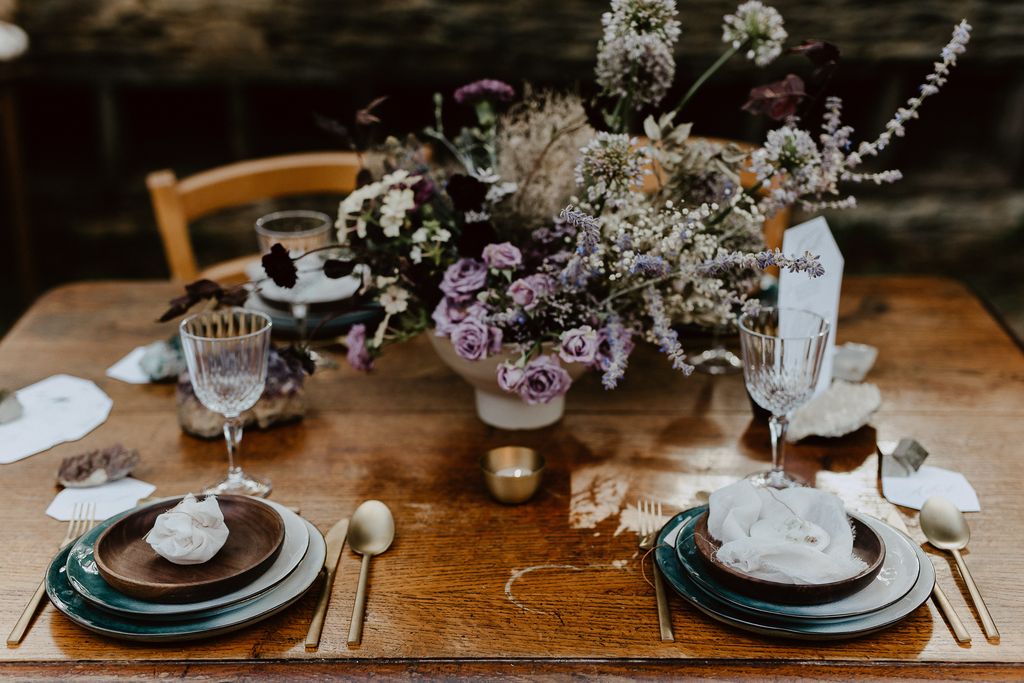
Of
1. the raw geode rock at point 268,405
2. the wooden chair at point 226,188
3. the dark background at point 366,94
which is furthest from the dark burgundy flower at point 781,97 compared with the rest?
the dark background at point 366,94

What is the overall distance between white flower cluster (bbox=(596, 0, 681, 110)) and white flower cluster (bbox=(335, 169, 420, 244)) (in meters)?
0.29

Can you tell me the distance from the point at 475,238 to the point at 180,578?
50 cm

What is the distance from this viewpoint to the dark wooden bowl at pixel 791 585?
89cm

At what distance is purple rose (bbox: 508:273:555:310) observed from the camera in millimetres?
1134

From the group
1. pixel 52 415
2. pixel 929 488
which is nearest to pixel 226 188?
pixel 52 415

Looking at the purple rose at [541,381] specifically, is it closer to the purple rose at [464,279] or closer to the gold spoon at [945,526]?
the purple rose at [464,279]

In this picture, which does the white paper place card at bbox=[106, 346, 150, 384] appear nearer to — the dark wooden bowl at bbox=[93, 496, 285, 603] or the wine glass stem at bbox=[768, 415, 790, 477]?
the dark wooden bowl at bbox=[93, 496, 285, 603]

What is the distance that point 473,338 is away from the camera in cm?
115

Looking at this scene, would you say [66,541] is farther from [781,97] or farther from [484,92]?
[781,97]

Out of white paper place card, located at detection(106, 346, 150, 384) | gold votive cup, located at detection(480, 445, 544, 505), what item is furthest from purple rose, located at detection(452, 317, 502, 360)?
white paper place card, located at detection(106, 346, 150, 384)

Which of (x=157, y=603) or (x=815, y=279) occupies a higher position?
(x=815, y=279)

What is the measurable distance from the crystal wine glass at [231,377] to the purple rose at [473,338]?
0.22 meters

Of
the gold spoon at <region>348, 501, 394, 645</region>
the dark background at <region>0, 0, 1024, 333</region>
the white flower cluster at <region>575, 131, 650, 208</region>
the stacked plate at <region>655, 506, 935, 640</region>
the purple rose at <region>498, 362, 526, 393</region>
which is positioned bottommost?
the dark background at <region>0, 0, 1024, 333</region>

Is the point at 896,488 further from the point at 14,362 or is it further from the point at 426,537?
the point at 14,362
